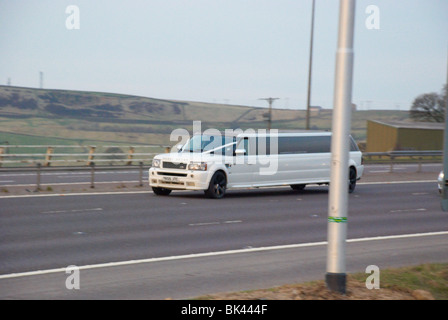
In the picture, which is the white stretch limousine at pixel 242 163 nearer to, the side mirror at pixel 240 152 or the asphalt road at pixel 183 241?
the side mirror at pixel 240 152

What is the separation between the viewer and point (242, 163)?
2069cm

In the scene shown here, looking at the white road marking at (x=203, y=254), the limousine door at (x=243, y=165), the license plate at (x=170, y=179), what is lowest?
the white road marking at (x=203, y=254)

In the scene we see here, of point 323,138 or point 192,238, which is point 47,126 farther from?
point 192,238

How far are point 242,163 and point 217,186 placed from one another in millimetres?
1105

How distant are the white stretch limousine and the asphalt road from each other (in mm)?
594

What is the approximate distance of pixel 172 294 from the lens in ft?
26.5

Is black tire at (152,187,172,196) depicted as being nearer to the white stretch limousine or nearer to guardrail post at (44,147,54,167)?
the white stretch limousine

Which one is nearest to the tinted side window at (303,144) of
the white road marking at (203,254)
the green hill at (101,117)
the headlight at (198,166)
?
the headlight at (198,166)

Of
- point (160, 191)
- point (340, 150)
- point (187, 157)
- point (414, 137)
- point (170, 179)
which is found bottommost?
point (414, 137)

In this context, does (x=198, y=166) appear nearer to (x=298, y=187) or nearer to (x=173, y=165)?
(x=173, y=165)

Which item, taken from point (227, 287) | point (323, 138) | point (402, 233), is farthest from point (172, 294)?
point (323, 138)

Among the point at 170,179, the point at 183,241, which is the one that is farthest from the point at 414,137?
the point at 183,241

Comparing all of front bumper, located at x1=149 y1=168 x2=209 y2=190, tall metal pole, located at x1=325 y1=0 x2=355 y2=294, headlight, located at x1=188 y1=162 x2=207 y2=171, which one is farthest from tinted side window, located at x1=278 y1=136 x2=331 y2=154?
tall metal pole, located at x1=325 y1=0 x2=355 y2=294

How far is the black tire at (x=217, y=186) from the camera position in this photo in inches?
786
